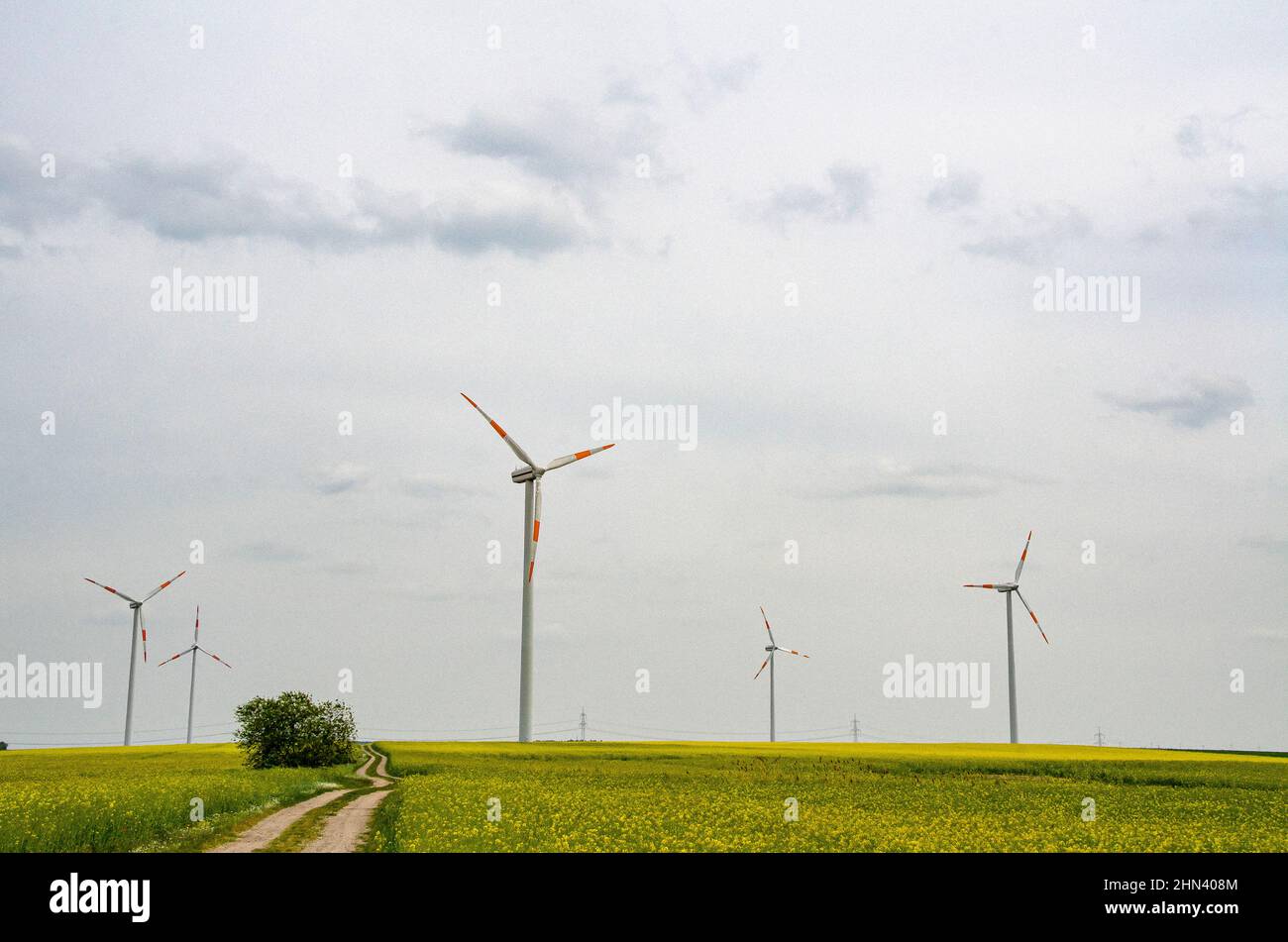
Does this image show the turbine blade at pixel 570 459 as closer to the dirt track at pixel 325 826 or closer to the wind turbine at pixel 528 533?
the wind turbine at pixel 528 533

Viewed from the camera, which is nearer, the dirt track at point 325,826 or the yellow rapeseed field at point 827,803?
the dirt track at point 325,826

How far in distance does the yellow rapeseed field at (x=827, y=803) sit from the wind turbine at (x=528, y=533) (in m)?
4.30

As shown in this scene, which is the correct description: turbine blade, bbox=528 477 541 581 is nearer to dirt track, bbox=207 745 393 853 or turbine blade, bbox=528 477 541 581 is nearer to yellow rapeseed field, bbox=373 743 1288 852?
yellow rapeseed field, bbox=373 743 1288 852

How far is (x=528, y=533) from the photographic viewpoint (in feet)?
309

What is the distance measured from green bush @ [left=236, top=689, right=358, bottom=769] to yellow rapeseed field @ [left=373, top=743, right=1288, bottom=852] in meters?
5.38

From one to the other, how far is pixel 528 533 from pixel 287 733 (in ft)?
86.3

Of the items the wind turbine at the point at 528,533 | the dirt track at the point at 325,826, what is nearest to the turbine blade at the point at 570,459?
the wind turbine at the point at 528,533

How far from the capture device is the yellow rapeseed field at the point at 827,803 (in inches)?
1280

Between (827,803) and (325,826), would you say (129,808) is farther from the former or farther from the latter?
(827,803)

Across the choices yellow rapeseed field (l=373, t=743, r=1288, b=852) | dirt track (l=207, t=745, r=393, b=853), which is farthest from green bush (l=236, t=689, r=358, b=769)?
dirt track (l=207, t=745, r=393, b=853)
